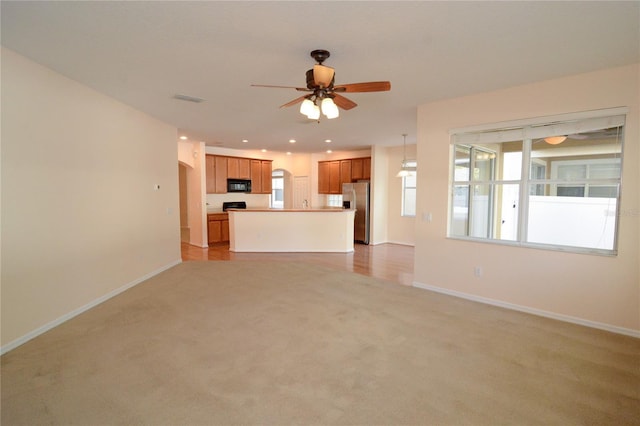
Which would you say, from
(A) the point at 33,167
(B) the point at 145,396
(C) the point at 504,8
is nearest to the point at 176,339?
(B) the point at 145,396

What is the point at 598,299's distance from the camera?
3.12m

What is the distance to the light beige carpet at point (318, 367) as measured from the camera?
1904 mm

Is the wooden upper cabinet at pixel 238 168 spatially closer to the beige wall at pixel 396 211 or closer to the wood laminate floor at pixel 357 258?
the wood laminate floor at pixel 357 258

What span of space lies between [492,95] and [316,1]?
2698 millimetres

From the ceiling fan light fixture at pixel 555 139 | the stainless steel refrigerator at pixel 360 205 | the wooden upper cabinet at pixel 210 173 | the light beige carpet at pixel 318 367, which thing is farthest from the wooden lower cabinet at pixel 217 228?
the ceiling fan light fixture at pixel 555 139

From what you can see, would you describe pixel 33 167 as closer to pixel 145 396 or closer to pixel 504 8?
pixel 145 396

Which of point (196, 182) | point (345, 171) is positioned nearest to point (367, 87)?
point (196, 182)

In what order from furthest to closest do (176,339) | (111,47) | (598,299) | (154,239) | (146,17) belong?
(154,239), (598,299), (176,339), (111,47), (146,17)

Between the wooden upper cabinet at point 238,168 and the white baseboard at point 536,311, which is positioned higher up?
the wooden upper cabinet at point 238,168

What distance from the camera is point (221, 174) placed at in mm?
8180

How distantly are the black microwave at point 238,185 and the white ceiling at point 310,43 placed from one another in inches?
174

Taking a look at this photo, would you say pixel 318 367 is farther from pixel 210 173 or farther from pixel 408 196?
pixel 210 173

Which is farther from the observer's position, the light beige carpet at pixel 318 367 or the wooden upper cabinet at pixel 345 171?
the wooden upper cabinet at pixel 345 171

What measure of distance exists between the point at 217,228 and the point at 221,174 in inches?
56.6
